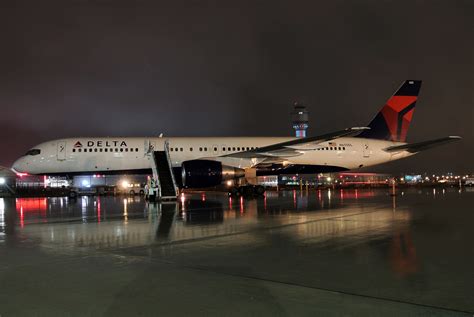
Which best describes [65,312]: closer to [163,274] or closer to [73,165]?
[163,274]

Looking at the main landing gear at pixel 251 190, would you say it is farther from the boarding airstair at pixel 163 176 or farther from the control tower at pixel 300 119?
the control tower at pixel 300 119

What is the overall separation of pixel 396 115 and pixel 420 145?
13.6 ft

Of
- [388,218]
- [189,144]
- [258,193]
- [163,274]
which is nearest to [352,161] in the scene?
[258,193]

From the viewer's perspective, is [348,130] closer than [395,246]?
No

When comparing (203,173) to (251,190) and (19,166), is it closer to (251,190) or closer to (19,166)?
(251,190)

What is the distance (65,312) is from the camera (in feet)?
15.5

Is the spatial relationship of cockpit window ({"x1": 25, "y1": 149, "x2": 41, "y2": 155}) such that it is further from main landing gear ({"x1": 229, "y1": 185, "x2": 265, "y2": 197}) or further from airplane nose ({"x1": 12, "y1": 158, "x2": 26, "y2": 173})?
main landing gear ({"x1": 229, "y1": 185, "x2": 265, "y2": 197})

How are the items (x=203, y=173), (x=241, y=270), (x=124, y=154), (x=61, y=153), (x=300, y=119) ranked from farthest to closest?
1. (x=300, y=119)
2. (x=124, y=154)
3. (x=61, y=153)
4. (x=203, y=173)
5. (x=241, y=270)

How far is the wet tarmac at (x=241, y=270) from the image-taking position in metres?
4.88

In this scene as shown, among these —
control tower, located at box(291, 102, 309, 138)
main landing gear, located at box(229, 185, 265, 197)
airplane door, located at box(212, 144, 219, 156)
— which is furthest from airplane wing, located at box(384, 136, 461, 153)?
control tower, located at box(291, 102, 309, 138)

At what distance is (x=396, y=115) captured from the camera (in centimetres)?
Result: 3131

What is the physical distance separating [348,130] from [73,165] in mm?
16203

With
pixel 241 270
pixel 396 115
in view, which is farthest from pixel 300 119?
pixel 241 270

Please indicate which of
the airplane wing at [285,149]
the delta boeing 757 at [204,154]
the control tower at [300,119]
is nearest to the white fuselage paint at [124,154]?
the delta boeing 757 at [204,154]
